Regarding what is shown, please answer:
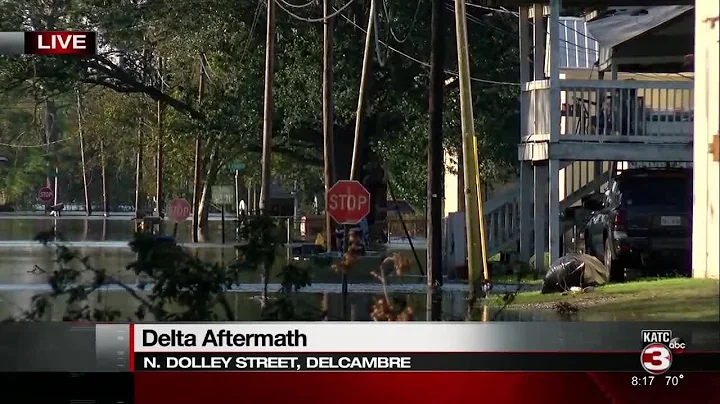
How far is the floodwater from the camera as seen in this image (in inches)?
168

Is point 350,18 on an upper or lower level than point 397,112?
upper

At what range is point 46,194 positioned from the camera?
431 cm

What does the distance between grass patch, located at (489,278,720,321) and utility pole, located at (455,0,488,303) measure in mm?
209

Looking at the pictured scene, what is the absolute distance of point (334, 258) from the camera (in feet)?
13.9

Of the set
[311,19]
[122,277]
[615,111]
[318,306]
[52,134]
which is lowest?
[318,306]

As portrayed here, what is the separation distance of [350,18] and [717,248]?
2119 mm

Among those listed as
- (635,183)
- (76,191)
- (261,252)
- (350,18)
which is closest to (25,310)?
(76,191)

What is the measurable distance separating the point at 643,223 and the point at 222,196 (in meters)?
2.11

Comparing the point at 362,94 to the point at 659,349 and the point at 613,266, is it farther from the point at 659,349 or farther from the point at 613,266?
the point at 659,349

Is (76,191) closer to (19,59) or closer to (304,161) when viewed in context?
(19,59)

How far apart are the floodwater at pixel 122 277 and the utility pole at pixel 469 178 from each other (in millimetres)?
148

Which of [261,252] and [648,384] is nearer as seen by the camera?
[261,252]

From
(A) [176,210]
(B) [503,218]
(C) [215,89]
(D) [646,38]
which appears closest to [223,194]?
(A) [176,210]

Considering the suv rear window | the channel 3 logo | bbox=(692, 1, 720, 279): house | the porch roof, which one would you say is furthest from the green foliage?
the channel 3 logo
